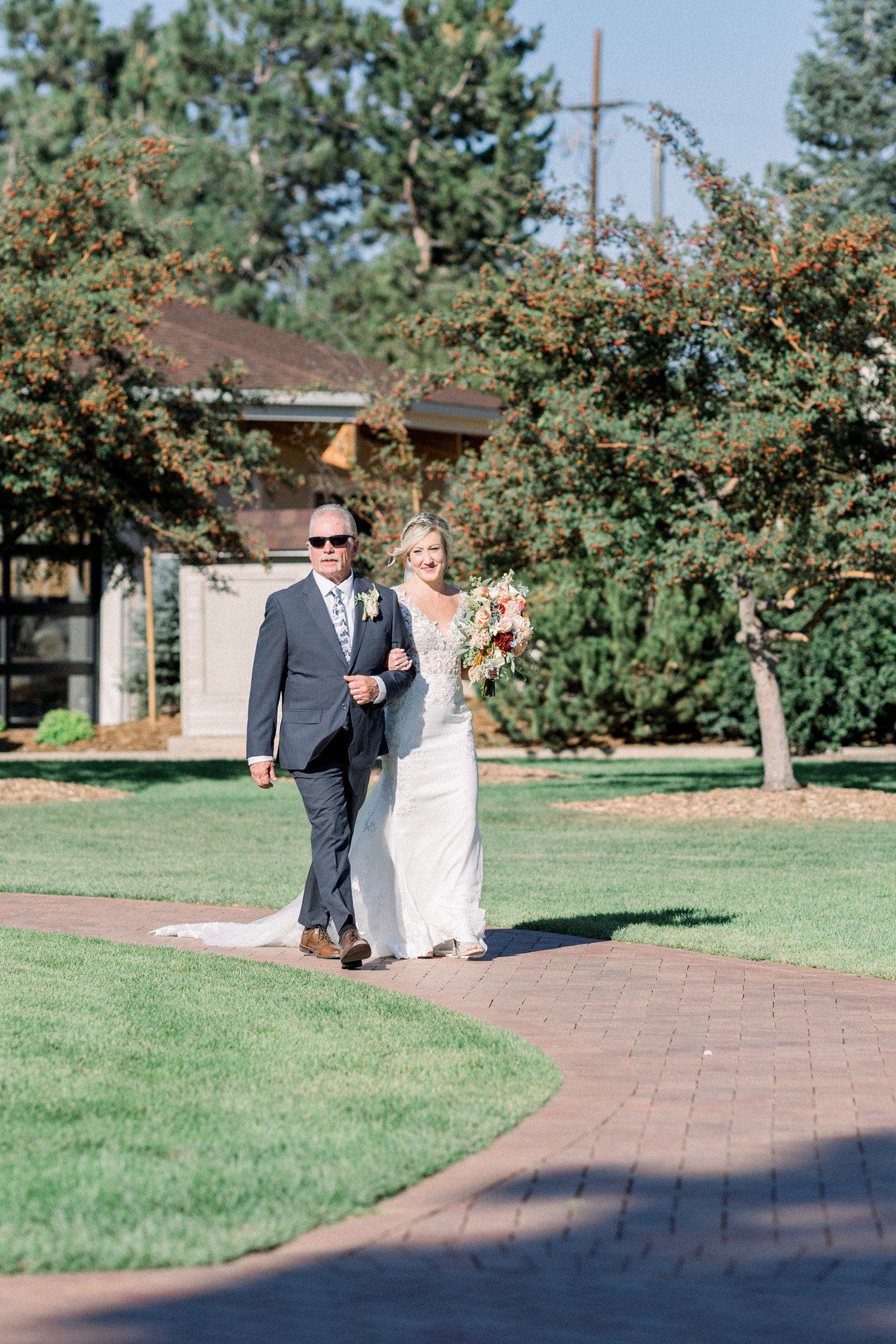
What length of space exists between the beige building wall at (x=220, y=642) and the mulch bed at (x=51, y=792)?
5.40 m

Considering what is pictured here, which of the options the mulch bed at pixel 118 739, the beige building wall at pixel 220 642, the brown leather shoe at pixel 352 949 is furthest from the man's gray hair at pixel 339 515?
the mulch bed at pixel 118 739

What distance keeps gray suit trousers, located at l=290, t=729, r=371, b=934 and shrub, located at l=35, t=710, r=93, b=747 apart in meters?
17.8

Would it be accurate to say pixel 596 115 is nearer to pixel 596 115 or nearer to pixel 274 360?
pixel 596 115

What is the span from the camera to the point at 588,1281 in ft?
12.5

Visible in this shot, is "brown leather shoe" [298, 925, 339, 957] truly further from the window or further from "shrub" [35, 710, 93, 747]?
the window

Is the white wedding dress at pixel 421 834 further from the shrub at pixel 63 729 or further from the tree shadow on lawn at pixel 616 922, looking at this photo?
the shrub at pixel 63 729

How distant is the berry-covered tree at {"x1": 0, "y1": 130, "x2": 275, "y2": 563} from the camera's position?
1598 cm

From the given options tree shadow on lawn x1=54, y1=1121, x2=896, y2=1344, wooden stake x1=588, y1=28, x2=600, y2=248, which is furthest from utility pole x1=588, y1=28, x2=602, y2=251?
tree shadow on lawn x1=54, y1=1121, x2=896, y2=1344

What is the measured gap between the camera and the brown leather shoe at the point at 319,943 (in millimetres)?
7859

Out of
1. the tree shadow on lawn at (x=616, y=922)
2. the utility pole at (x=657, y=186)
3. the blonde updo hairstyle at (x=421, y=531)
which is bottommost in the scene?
the tree shadow on lawn at (x=616, y=922)

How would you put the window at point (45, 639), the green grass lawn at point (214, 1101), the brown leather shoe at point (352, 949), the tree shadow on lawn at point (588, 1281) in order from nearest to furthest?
the tree shadow on lawn at point (588, 1281), the green grass lawn at point (214, 1101), the brown leather shoe at point (352, 949), the window at point (45, 639)

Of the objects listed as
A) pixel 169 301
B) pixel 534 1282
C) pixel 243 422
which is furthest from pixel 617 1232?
pixel 243 422

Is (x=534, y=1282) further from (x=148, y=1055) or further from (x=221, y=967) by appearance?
(x=221, y=967)

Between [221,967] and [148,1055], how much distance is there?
185 cm
